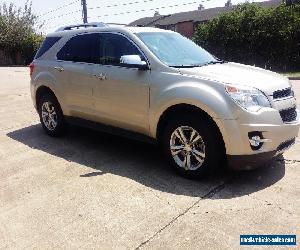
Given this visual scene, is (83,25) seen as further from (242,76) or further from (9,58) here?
(9,58)

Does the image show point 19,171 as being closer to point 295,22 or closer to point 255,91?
point 255,91

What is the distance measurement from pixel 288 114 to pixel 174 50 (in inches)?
70.7

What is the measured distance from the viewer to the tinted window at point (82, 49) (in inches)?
223

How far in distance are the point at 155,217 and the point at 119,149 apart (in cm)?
235

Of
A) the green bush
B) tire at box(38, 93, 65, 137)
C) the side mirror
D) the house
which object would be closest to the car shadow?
tire at box(38, 93, 65, 137)

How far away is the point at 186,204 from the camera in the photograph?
155 inches

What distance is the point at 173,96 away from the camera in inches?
177

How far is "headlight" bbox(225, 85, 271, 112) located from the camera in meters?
4.10

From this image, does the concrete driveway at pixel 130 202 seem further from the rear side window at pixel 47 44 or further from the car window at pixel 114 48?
the rear side window at pixel 47 44

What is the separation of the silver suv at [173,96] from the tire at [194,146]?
0.04ft

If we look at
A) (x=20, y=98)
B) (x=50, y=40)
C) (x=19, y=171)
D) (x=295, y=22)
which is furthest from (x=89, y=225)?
(x=295, y=22)

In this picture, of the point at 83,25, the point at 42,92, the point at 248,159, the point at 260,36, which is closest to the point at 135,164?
the point at 248,159

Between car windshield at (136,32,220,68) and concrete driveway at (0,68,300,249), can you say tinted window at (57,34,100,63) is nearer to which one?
car windshield at (136,32,220,68)

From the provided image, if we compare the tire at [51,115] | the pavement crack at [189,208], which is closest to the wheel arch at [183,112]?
the pavement crack at [189,208]
